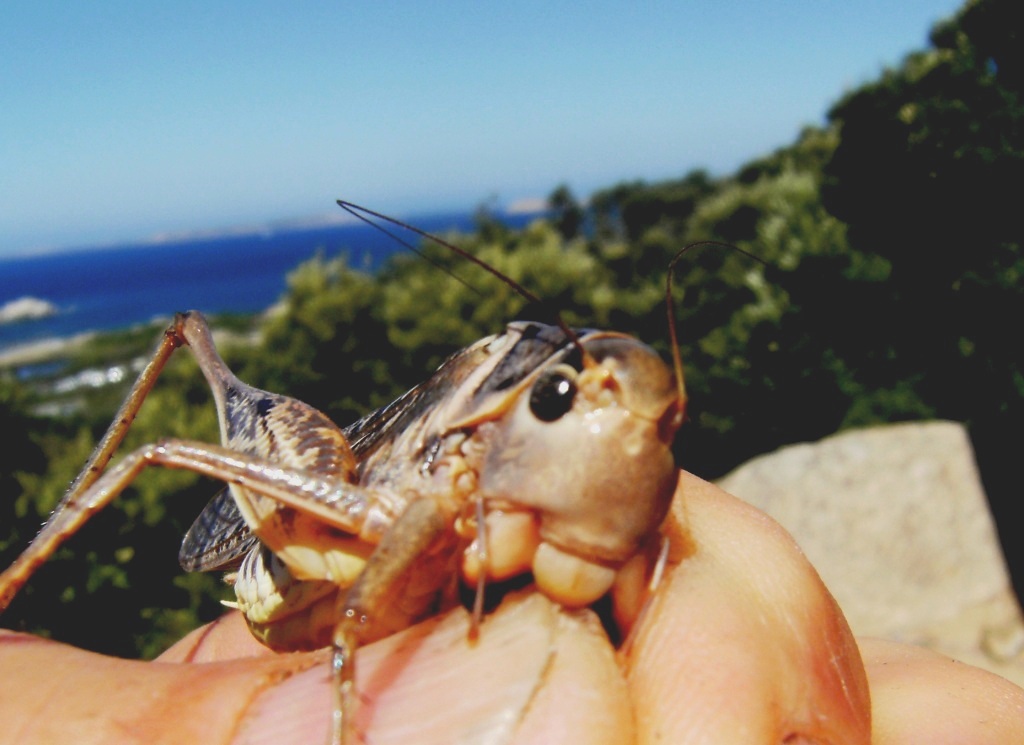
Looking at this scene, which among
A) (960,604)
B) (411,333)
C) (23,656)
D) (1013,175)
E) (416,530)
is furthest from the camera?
(411,333)

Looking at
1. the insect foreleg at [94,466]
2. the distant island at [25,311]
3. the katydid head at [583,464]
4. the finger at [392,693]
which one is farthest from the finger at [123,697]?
the distant island at [25,311]

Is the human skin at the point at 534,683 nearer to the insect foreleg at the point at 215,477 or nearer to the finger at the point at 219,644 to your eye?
the insect foreleg at the point at 215,477

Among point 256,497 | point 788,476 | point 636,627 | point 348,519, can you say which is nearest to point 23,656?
point 256,497

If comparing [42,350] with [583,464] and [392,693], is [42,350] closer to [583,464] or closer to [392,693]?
[392,693]

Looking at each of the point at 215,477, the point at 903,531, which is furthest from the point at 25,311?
the point at 215,477

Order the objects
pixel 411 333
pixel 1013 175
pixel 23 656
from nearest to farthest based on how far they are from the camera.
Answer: pixel 23 656 < pixel 1013 175 < pixel 411 333

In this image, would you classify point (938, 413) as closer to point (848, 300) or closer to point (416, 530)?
point (848, 300)

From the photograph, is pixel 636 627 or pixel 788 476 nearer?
pixel 636 627
